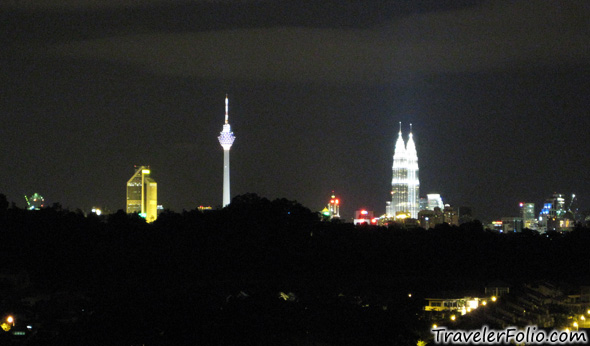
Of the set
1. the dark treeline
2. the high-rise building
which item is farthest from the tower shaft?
the dark treeline

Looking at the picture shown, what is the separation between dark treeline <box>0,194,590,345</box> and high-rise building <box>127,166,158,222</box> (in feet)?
252

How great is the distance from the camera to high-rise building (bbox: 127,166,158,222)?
147 m

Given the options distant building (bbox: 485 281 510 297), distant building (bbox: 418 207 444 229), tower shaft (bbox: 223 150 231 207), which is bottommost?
distant building (bbox: 485 281 510 297)

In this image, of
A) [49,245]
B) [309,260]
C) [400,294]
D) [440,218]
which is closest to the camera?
[400,294]

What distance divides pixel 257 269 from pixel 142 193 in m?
99.9

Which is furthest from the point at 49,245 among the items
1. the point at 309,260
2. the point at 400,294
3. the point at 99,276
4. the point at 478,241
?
the point at 478,241

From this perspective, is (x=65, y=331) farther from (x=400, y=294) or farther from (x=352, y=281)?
(x=352, y=281)

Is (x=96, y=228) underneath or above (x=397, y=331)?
above

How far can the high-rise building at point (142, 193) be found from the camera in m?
147

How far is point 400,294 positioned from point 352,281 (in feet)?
26.9

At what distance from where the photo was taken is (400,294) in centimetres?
4209

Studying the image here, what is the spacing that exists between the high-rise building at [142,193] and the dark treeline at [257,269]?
7676 cm

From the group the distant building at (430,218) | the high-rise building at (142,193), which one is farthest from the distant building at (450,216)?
the high-rise building at (142,193)

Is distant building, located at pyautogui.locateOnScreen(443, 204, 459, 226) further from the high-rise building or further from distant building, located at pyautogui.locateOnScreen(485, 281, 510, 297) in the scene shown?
distant building, located at pyautogui.locateOnScreen(485, 281, 510, 297)
